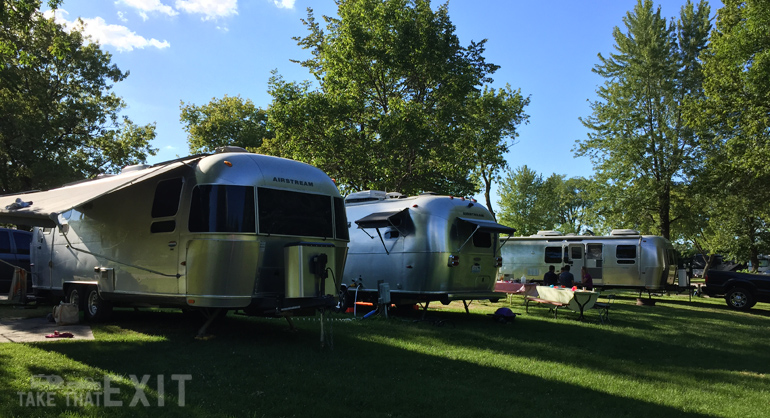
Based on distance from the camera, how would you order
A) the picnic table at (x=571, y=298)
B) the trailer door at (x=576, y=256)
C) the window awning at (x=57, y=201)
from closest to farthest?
the window awning at (x=57, y=201) < the picnic table at (x=571, y=298) < the trailer door at (x=576, y=256)

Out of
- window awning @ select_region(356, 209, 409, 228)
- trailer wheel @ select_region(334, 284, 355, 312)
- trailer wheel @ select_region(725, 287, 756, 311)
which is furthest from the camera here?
trailer wheel @ select_region(725, 287, 756, 311)

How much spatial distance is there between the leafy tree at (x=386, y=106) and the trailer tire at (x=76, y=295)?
10.5m

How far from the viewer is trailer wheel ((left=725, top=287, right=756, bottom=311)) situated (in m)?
20.1

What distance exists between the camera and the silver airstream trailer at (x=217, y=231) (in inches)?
322

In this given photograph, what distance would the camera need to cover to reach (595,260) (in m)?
22.8

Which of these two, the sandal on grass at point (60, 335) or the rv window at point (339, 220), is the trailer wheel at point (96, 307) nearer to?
the sandal on grass at point (60, 335)

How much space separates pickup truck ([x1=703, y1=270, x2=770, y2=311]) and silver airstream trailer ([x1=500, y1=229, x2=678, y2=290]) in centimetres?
159

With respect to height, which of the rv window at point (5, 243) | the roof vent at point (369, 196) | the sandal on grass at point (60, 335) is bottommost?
the sandal on grass at point (60, 335)

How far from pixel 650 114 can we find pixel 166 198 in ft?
91.4

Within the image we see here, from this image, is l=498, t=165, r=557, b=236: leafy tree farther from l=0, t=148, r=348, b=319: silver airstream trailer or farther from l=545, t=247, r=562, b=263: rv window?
l=0, t=148, r=348, b=319: silver airstream trailer

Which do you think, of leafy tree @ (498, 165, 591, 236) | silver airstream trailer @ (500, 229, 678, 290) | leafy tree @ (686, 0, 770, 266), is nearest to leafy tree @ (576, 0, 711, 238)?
leafy tree @ (686, 0, 770, 266)

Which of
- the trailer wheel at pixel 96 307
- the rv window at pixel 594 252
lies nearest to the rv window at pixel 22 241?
the trailer wheel at pixel 96 307

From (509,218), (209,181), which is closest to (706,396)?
(209,181)

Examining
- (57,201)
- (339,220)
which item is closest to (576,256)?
(339,220)
